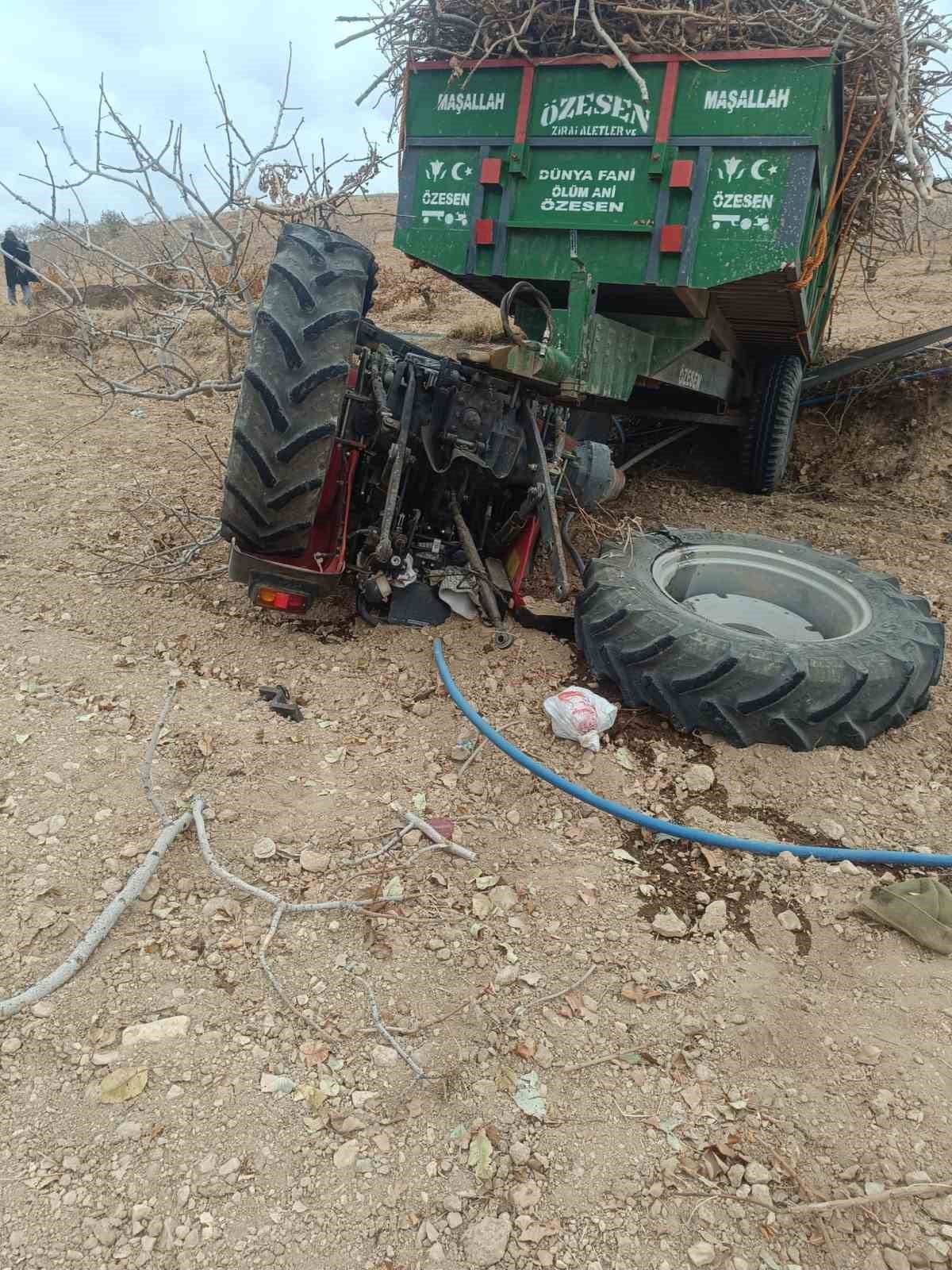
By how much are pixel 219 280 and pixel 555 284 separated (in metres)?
3.78

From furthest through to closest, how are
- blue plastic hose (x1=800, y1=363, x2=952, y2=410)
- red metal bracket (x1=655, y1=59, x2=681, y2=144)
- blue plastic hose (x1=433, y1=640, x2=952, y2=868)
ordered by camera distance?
blue plastic hose (x1=800, y1=363, x2=952, y2=410), red metal bracket (x1=655, y1=59, x2=681, y2=144), blue plastic hose (x1=433, y1=640, x2=952, y2=868)

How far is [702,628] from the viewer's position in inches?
113

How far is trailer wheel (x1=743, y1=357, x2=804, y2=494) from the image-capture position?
5465 millimetres

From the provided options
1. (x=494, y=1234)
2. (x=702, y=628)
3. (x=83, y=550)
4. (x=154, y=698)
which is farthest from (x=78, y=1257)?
(x=83, y=550)

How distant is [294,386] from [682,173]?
224 cm

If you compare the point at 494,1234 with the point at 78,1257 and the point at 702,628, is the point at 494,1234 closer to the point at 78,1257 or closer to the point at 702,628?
the point at 78,1257

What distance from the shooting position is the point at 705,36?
351cm

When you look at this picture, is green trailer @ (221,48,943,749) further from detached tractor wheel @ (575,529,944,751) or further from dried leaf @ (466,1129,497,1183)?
dried leaf @ (466,1129,497,1183)

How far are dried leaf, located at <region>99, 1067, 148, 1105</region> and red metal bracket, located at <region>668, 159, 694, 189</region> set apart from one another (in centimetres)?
391

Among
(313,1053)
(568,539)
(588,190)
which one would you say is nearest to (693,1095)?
(313,1053)

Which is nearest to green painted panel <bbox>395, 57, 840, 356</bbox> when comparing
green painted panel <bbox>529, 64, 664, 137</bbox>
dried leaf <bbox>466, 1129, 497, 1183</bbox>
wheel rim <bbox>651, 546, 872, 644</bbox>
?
green painted panel <bbox>529, 64, 664, 137</bbox>

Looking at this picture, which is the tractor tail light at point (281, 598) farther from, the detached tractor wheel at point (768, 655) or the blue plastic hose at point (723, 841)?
the detached tractor wheel at point (768, 655)

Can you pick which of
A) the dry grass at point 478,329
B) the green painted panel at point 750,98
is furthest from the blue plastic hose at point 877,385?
the green painted panel at point 750,98

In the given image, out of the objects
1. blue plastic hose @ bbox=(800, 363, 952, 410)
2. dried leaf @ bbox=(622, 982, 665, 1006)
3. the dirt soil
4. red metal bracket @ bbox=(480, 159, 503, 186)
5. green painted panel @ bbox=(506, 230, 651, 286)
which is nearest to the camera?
the dirt soil
